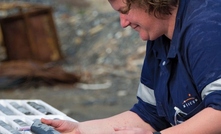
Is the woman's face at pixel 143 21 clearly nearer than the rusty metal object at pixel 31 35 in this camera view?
Yes

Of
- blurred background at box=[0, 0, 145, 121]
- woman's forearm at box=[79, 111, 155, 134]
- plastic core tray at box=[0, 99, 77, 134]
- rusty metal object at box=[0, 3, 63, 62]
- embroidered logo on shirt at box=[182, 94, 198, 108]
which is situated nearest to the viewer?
embroidered logo on shirt at box=[182, 94, 198, 108]

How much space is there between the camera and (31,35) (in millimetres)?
9461

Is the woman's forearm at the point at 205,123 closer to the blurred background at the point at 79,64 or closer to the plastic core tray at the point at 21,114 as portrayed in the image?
the plastic core tray at the point at 21,114

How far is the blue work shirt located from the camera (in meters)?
2.24

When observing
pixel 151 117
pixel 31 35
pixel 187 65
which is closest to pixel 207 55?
pixel 187 65

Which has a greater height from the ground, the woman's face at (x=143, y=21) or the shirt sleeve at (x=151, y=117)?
the woman's face at (x=143, y=21)

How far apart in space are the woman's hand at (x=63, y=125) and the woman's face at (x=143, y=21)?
1.70 ft

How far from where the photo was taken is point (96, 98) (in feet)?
23.5

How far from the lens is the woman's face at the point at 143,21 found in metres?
2.49

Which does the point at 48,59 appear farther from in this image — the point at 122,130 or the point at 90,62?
the point at 122,130

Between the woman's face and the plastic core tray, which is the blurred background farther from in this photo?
the woman's face

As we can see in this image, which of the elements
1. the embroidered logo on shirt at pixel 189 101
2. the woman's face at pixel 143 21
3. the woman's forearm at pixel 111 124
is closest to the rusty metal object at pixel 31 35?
the woman's forearm at pixel 111 124

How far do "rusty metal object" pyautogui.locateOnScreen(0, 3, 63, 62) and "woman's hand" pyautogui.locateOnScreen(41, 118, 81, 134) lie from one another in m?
6.67

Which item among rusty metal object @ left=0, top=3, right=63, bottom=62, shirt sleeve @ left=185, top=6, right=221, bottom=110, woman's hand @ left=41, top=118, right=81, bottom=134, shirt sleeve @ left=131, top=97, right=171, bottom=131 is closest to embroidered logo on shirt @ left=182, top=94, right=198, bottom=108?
shirt sleeve @ left=185, top=6, right=221, bottom=110
